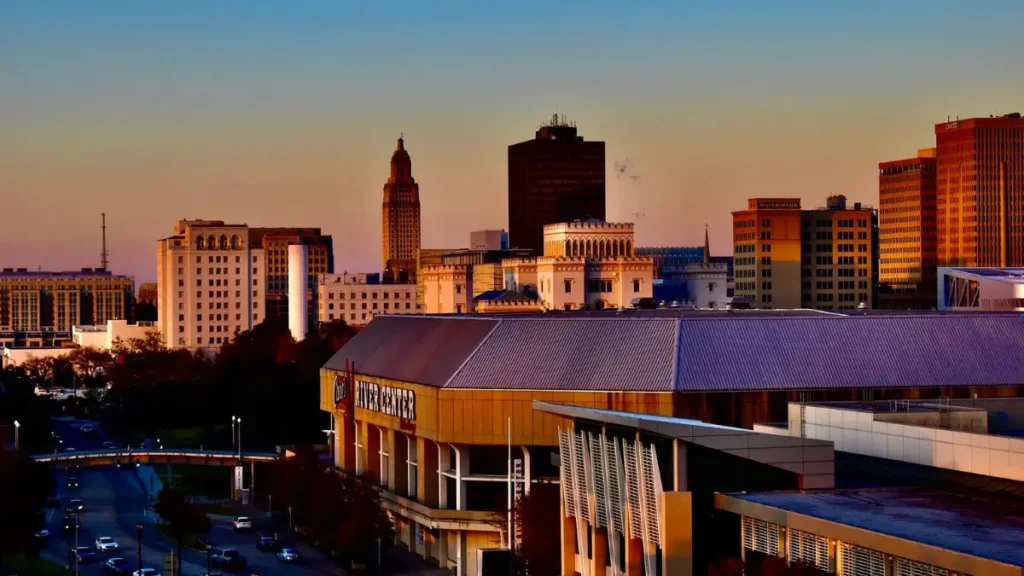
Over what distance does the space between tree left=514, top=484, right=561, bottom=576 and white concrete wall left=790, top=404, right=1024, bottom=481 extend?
13914 millimetres

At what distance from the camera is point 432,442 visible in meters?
122

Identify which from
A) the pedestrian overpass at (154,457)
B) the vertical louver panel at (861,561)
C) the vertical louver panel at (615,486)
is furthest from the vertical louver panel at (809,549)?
the pedestrian overpass at (154,457)

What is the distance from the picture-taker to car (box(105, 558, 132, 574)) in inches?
4449

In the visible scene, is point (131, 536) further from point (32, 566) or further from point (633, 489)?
point (633, 489)

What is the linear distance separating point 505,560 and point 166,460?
98.6m

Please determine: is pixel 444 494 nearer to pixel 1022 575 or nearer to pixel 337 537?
pixel 337 537

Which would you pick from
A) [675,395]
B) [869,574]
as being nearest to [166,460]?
[675,395]

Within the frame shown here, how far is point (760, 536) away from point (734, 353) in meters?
40.9


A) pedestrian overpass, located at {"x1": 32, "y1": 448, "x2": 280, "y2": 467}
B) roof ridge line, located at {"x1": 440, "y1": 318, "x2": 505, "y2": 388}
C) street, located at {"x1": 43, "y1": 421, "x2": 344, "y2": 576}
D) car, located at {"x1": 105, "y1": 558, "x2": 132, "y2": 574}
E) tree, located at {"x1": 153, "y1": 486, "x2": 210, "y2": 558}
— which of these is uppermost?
roof ridge line, located at {"x1": 440, "y1": 318, "x2": 505, "y2": 388}

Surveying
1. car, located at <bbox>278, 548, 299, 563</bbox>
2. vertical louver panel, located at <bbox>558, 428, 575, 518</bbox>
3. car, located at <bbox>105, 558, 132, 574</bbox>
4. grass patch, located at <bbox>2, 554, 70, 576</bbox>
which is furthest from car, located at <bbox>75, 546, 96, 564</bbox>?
vertical louver panel, located at <bbox>558, 428, 575, 518</bbox>

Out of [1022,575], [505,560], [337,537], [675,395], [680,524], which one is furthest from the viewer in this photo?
[337,537]

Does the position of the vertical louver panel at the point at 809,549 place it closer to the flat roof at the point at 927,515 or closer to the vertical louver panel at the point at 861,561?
the flat roof at the point at 927,515

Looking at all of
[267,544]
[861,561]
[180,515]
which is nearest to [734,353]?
[267,544]

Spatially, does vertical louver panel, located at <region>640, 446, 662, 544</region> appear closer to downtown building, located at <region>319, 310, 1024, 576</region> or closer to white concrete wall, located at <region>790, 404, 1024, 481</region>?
white concrete wall, located at <region>790, 404, 1024, 481</region>
